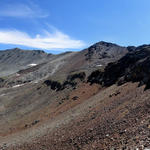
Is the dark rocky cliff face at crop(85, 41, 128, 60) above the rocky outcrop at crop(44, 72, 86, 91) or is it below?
above

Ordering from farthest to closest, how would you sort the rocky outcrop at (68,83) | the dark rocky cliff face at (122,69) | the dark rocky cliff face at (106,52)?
the dark rocky cliff face at (106,52), the rocky outcrop at (68,83), the dark rocky cliff face at (122,69)

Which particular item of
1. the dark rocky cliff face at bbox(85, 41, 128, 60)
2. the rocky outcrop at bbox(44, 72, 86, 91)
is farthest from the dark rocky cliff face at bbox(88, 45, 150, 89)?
the dark rocky cliff face at bbox(85, 41, 128, 60)

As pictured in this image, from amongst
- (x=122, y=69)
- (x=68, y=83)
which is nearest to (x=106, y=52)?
(x=68, y=83)

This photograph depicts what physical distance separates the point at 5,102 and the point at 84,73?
2296 cm

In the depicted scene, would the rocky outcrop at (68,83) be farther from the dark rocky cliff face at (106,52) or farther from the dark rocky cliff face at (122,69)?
the dark rocky cliff face at (106,52)

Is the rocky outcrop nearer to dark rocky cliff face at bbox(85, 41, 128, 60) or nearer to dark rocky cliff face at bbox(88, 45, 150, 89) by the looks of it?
dark rocky cliff face at bbox(88, 45, 150, 89)

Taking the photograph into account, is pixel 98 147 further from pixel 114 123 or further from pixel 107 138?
pixel 114 123

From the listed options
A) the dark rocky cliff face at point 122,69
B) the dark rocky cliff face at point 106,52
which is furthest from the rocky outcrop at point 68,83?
the dark rocky cliff face at point 106,52

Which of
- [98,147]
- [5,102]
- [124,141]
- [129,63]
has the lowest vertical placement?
[5,102]

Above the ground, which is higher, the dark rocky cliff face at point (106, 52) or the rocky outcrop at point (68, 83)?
the dark rocky cliff face at point (106, 52)

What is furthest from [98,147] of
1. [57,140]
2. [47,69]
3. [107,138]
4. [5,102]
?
[47,69]

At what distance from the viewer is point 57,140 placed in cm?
1471

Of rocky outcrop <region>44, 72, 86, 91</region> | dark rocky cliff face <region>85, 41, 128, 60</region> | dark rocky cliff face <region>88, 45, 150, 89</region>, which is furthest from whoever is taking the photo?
dark rocky cliff face <region>85, 41, 128, 60</region>

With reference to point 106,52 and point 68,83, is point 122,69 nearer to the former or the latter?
point 68,83
